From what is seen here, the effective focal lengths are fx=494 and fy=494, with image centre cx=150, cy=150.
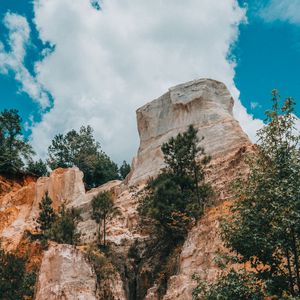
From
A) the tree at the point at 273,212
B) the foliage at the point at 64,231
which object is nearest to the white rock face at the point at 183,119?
the foliage at the point at 64,231

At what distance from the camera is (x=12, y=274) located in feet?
96.8

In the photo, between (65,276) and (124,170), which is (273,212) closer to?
(65,276)

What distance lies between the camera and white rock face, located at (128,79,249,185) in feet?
131

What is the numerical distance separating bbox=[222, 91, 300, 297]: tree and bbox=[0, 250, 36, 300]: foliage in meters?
17.4

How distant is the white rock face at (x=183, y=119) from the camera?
3988 cm

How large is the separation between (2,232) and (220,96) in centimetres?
2252

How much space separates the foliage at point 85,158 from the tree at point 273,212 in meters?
44.4

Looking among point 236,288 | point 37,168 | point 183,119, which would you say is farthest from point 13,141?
point 236,288

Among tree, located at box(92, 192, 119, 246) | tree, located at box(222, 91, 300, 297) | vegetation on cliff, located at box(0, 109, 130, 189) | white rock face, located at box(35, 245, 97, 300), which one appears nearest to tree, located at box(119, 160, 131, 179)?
vegetation on cliff, located at box(0, 109, 130, 189)

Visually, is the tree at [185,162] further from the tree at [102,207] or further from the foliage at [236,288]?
the foliage at [236,288]

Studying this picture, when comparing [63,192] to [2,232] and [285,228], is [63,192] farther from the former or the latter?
[285,228]

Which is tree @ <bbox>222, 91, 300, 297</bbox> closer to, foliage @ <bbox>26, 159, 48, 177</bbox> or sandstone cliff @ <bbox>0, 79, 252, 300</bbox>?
sandstone cliff @ <bbox>0, 79, 252, 300</bbox>

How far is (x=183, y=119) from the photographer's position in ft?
143

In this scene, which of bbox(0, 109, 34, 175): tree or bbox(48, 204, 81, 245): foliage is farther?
bbox(0, 109, 34, 175): tree
